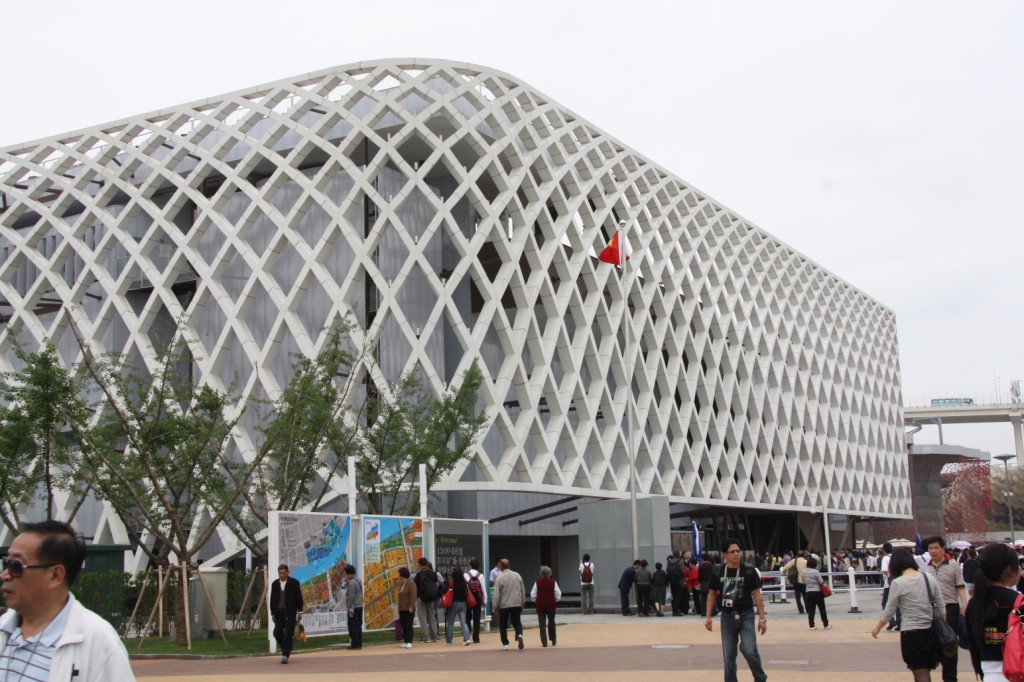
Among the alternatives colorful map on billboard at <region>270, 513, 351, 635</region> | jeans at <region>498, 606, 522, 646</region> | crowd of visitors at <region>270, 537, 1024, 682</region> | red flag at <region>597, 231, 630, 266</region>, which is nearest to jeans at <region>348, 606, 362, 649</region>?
crowd of visitors at <region>270, 537, 1024, 682</region>

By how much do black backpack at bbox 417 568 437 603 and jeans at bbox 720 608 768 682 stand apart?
1075 cm

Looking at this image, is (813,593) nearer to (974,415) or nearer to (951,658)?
(951,658)

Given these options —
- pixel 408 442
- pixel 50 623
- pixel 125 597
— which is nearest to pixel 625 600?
pixel 408 442

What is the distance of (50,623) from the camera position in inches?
166

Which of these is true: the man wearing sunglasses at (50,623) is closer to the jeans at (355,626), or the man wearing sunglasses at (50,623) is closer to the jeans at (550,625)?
the jeans at (550,625)

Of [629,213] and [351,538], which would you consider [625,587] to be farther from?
[629,213]

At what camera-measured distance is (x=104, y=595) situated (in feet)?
85.1

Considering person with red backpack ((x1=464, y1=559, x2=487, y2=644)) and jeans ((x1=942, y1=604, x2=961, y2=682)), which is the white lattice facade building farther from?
jeans ((x1=942, y1=604, x2=961, y2=682))

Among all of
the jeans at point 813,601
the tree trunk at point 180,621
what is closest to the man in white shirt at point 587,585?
the jeans at point 813,601

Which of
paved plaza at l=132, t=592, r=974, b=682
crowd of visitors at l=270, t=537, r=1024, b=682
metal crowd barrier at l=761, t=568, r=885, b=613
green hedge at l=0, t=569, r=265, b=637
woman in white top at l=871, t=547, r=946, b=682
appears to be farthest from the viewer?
metal crowd barrier at l=761, t=568, r=885, b=613

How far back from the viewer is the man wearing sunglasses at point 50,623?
4.08m

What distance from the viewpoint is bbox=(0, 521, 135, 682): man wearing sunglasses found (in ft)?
13.4

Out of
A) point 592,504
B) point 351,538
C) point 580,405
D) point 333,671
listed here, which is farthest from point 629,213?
point 333,671

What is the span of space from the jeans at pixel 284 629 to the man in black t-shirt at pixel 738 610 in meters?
9.11
